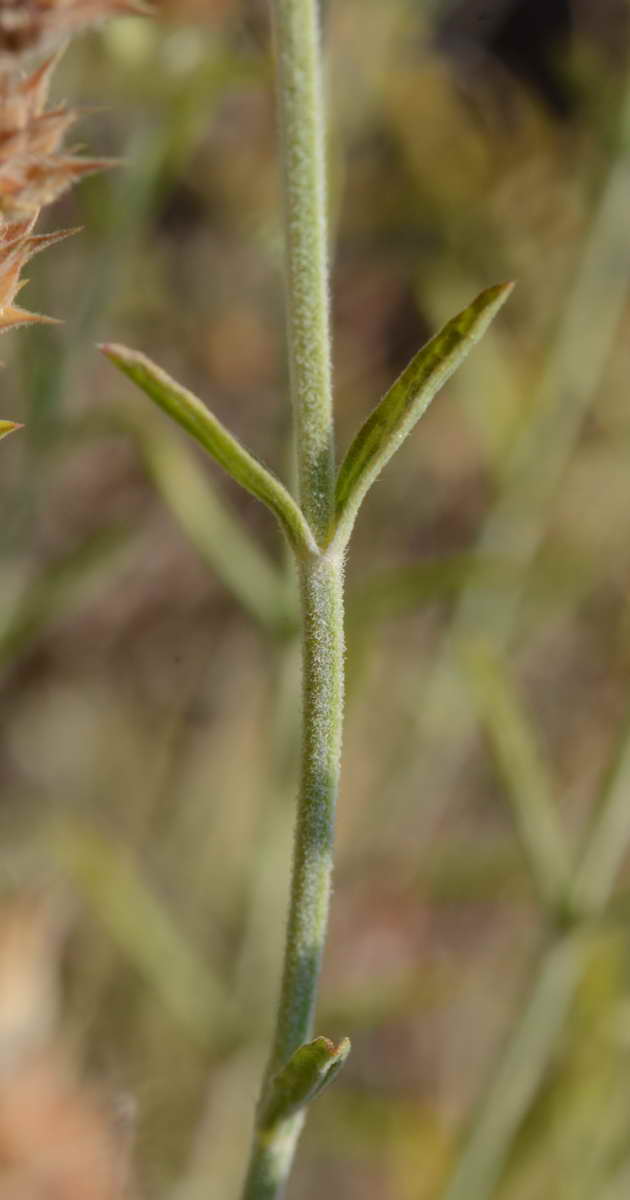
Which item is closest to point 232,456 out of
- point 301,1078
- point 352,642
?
point 301,1078

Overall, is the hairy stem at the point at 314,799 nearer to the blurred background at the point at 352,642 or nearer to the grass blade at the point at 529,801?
the blurred background at the point at 352,642

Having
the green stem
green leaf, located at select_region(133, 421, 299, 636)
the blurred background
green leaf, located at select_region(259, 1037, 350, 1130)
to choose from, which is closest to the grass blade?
the blurred background

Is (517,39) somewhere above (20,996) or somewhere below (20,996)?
above

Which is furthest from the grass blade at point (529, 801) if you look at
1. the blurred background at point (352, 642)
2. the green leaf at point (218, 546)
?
the green leaf at point (218, 546)

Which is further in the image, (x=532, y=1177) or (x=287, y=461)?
(x=532, y=1177)

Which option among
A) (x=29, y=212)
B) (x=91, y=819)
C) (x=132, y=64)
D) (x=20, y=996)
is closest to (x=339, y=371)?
(x=91, y=819)

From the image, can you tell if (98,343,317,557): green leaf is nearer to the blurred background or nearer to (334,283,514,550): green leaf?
(334,283,514,550): green leaf

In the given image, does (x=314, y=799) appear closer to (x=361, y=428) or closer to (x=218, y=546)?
(x=361, y=428)

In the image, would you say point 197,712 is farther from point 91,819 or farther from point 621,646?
point 621,646
